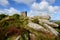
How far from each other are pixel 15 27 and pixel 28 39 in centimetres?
51

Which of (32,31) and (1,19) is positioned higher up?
(1,19)

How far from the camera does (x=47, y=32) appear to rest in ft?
12.2

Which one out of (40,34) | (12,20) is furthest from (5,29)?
(40,34)

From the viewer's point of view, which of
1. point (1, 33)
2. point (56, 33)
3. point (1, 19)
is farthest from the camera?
point (1, 19)

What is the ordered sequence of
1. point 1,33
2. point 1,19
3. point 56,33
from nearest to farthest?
point 1,33
point 56,33
point 1,19

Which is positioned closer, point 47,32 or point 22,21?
point 47,32

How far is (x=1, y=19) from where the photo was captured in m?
4.11

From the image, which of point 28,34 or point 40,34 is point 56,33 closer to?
point 40,34

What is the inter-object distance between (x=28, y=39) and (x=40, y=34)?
379mm

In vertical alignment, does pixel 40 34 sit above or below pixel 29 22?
below

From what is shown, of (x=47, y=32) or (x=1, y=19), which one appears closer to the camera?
(x=47, y=32)

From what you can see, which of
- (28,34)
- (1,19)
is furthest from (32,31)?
(1,19)

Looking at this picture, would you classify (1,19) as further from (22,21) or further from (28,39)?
(28,39)

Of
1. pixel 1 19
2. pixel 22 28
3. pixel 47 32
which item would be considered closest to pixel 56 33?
pixel 47 32
